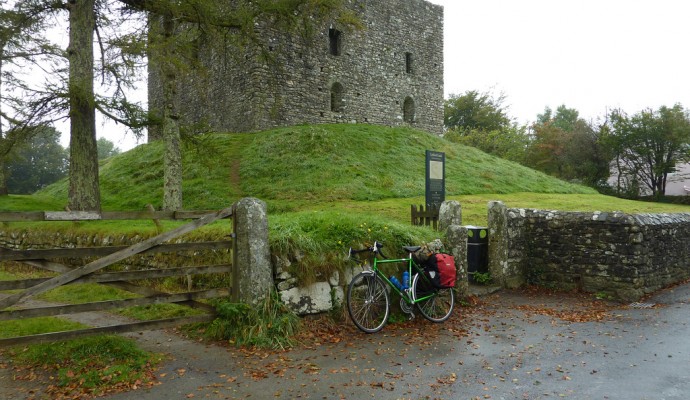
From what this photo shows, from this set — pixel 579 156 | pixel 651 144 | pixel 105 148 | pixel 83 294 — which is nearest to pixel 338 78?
pixel 83 294

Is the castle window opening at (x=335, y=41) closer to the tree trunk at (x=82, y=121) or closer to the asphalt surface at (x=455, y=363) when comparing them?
the tree trunk at (x=82, y=121)

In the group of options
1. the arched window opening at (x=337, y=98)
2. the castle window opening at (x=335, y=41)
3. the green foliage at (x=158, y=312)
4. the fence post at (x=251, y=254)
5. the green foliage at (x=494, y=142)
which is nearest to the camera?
the fence post at (x=251, y=254)

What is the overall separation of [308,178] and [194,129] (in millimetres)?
5318

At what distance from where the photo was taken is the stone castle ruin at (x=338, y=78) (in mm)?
22500

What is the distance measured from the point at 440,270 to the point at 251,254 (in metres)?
2.91

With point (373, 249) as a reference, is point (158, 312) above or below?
below

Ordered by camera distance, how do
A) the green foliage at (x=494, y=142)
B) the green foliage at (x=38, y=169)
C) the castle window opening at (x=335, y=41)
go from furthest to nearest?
the green foliage at (x=38, y=169)
the green foliage at (x=494, y=142)
the castle window opening at (x=335, y=41)

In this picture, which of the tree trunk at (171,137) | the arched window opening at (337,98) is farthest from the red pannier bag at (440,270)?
the arched window opening at (337,98)

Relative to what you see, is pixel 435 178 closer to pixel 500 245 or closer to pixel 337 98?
pixel 500 245

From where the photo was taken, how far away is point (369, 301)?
688 centimetres

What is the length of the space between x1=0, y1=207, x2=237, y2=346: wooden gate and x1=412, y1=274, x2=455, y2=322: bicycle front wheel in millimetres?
2750

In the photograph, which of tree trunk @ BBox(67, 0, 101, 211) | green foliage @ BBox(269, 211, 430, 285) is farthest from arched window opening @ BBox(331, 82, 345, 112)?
green foliage @ BBox(269, 211, 430, 285)

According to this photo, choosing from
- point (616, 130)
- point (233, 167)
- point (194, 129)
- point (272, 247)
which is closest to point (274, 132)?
point (233, 167)

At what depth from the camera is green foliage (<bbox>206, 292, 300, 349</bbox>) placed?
607 centimetres
